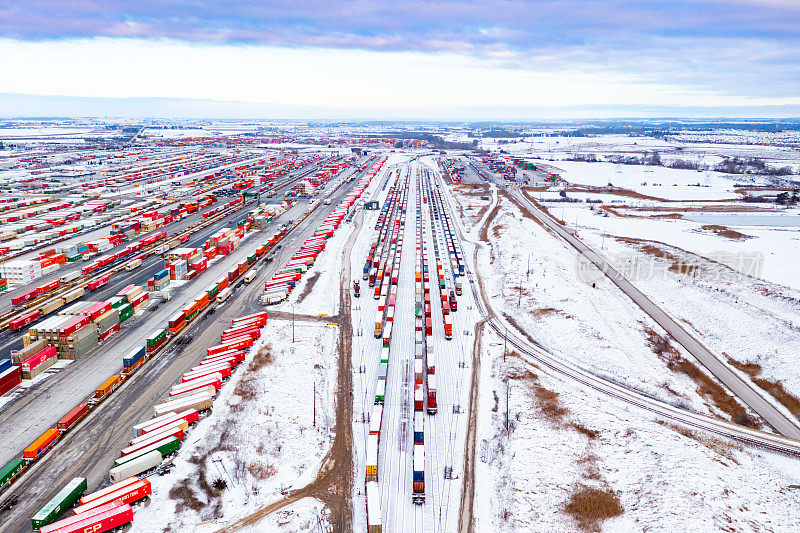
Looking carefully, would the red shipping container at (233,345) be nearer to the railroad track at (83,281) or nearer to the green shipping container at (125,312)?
the green shipping container at (125,312)

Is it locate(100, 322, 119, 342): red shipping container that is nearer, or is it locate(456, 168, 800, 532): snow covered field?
locate(456, 168, 800, 532): snow covered field

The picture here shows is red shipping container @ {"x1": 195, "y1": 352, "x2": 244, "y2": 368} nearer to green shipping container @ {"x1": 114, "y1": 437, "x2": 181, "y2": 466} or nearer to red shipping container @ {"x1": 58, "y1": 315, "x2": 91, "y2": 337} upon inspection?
green shipping container @ {"x1": 114, "y1": 437, "x2": 181, "y2": 466}

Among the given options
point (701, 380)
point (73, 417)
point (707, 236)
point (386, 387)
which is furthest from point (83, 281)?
point (707, 236)

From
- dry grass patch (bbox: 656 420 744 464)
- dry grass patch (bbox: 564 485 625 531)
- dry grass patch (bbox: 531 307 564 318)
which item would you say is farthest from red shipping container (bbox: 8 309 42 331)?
dry grass patch (bbox: 656 420 744 464)

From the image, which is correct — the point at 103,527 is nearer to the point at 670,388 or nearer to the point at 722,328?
the point at 670,388

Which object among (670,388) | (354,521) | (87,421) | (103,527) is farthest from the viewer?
(670,388)

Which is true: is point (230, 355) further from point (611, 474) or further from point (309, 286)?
point (611, 474)

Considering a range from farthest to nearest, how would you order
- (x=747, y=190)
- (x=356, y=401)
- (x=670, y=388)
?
(x=747, y=190)
(x=670, y=388)
(x=356, y=401)

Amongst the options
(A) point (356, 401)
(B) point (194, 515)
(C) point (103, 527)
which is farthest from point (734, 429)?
(C) point (103, 527)
